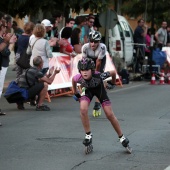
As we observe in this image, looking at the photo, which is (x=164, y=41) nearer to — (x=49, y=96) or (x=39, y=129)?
(x=49, y=96)

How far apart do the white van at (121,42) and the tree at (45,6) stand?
4.08 metres

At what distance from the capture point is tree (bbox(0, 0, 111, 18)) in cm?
2060

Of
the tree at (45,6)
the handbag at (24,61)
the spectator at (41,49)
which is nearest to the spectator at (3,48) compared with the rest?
the spectator at (41,49)

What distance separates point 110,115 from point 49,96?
7834 millimetres

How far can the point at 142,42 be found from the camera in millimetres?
27297

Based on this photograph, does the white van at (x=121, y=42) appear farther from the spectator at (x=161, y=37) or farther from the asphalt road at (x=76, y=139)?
the asphalt road at (x=76, y=139)

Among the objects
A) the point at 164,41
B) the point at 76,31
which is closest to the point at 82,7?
the point at 76,31

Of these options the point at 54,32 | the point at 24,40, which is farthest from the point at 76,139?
the point at 54,32

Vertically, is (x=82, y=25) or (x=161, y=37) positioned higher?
(x=82, y=25)

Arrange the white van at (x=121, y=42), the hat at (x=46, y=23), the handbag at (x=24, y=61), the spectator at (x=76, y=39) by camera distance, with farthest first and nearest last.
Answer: the white van at (x=121, y=42), the spectator at (x=76, y=39), the hat at (x=46, y=23), the handbag at (x=24, y=61)

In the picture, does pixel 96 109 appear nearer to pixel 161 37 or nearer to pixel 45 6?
pixel 45 6

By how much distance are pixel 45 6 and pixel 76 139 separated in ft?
35.6

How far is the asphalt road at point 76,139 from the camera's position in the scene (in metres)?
9.03

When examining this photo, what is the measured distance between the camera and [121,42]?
26.6 m
